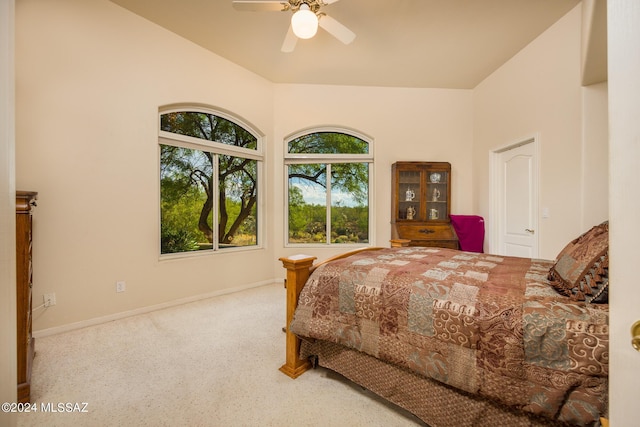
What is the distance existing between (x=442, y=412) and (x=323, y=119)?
12.8ft

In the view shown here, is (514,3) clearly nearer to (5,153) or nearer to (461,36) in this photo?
(461,36)

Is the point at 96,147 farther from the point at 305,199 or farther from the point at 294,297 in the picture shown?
the point at 305,199

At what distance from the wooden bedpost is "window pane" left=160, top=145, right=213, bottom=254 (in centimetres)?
215

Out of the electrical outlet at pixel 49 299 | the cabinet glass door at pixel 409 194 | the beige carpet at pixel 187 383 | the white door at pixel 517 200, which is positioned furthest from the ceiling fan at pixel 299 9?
the electrical outlet at pixel 49 299

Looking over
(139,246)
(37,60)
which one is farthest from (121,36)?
(139,246)

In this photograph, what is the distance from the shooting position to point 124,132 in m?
Answer: 2.83

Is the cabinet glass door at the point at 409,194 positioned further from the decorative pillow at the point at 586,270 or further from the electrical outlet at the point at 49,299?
the electrical outlet at the point at 49,299

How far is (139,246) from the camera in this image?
9.66 feet

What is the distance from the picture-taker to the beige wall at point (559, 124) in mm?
2473

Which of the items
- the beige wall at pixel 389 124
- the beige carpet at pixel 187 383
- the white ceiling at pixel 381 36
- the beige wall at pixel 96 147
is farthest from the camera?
the beige wall at pixel 389 124

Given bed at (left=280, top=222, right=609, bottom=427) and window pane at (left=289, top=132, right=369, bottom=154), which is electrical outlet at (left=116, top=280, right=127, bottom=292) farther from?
window pane at (left=289, top=132, right=369, bottom=154)

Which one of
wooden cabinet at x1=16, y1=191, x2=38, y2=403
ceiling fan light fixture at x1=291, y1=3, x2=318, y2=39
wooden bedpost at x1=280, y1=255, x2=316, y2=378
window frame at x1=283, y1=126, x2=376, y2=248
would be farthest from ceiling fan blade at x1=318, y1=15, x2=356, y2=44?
wooden cabinet at x1=16, y1=191, x2=38, y2=403

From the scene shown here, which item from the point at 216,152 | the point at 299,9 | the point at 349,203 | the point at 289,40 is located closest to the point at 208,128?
the point at 216,152

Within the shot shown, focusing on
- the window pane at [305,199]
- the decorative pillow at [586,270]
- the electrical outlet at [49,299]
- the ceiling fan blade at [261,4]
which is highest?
the ceiling fan blade at [261,4]
